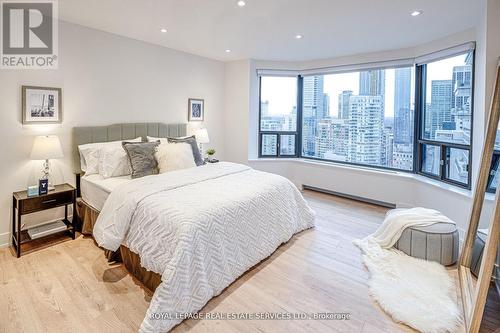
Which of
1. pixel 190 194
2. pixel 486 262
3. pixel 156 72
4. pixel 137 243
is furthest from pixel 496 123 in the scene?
pixel 156 72

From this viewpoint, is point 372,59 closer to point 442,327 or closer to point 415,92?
point 415,92

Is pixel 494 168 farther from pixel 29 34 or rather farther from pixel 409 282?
pixel 29 34

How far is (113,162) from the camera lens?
3.25 metres

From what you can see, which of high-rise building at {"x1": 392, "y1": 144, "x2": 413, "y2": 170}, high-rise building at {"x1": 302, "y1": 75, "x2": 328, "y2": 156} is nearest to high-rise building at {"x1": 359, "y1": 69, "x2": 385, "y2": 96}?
high-rise building at {"x1": 302, "y1": 75, "x2": 328, "y2": 156}

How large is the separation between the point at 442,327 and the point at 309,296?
2.93 ft

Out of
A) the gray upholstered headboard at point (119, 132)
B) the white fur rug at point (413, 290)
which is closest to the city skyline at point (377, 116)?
the white fur rug at point (413, 290)

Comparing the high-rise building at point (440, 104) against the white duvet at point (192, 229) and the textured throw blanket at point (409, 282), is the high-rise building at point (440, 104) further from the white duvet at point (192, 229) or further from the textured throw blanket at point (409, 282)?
the white duvet at point (192, 229)

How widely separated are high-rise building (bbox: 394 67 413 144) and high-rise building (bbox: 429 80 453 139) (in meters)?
0.40

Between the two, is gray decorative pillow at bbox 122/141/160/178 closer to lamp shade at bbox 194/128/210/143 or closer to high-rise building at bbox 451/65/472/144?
lamp shade at bbox 194/128/210/143

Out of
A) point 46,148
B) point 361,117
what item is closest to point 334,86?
point 361,117

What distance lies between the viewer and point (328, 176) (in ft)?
16.7

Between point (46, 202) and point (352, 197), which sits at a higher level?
point (46, 202)

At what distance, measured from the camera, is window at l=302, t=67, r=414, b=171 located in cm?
447

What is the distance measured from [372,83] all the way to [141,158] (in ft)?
12.9
